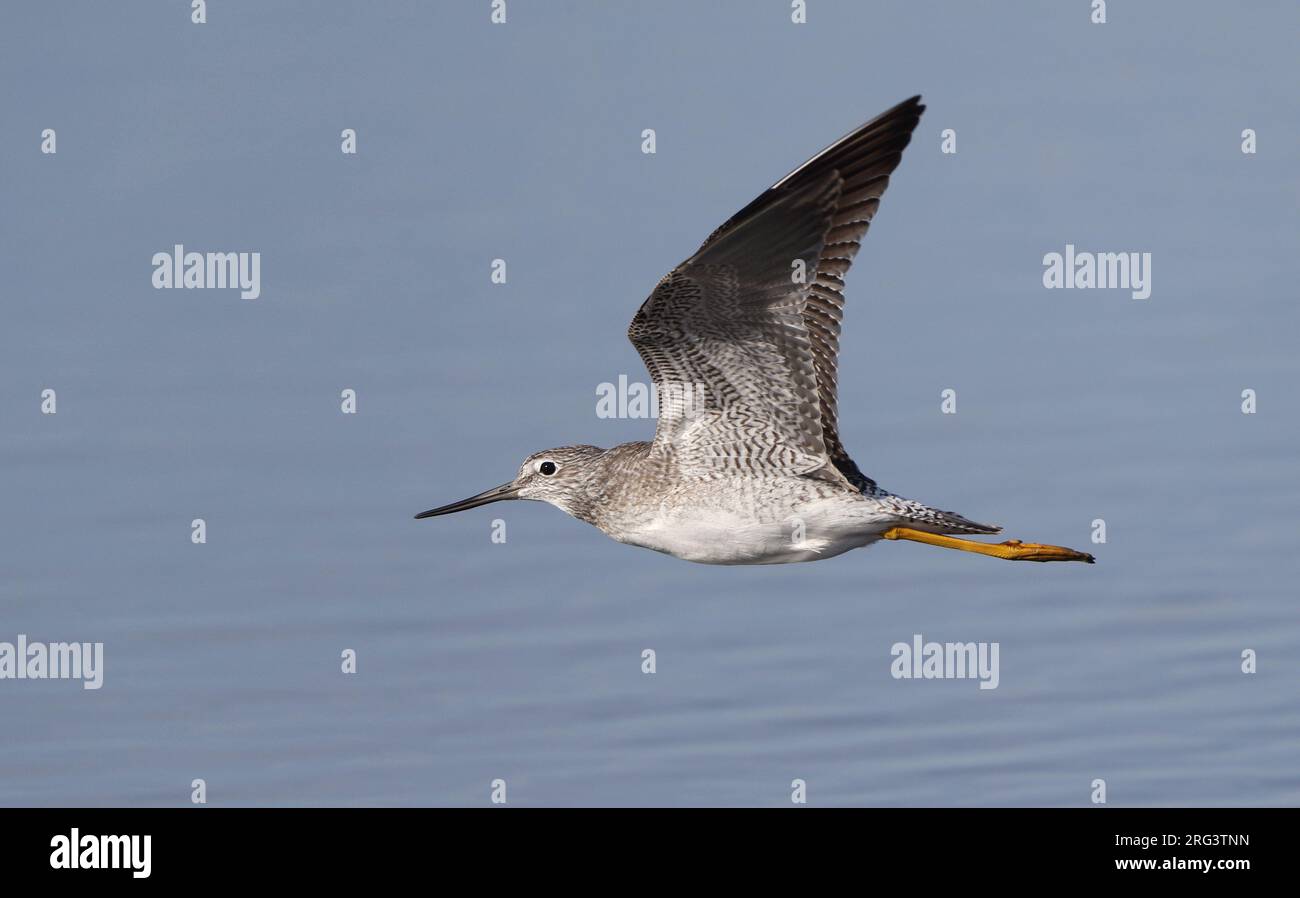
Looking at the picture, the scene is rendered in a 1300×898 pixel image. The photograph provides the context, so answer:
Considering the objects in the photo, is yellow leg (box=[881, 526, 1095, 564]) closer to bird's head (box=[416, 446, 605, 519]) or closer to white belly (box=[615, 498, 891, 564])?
white belly (box=[615, 498, 891, 564])

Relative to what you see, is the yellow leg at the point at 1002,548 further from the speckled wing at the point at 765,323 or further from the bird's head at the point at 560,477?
the bird's head at the point at 560,477

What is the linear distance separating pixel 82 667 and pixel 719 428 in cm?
757

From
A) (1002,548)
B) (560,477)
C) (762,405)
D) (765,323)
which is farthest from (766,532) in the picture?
(1002,548)

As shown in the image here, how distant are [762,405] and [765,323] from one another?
66cm

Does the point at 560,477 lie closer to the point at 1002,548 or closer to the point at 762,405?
the point at 762,405

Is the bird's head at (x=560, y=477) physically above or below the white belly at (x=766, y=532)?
above

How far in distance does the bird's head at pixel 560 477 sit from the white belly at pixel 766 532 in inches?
41.4

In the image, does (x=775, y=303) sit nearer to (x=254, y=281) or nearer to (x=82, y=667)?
(x=82, y=667)

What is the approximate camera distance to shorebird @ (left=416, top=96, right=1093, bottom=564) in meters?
14.0

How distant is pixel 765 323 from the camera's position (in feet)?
47.0

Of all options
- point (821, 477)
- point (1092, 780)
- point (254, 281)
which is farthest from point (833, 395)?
point (254, 281)

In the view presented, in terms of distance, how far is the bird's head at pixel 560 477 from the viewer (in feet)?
51.8

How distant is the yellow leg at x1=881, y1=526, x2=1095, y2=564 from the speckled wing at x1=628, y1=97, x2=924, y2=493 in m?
0.43

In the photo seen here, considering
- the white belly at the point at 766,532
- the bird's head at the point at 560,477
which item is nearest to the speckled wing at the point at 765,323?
the white belly at the point at 766,532
